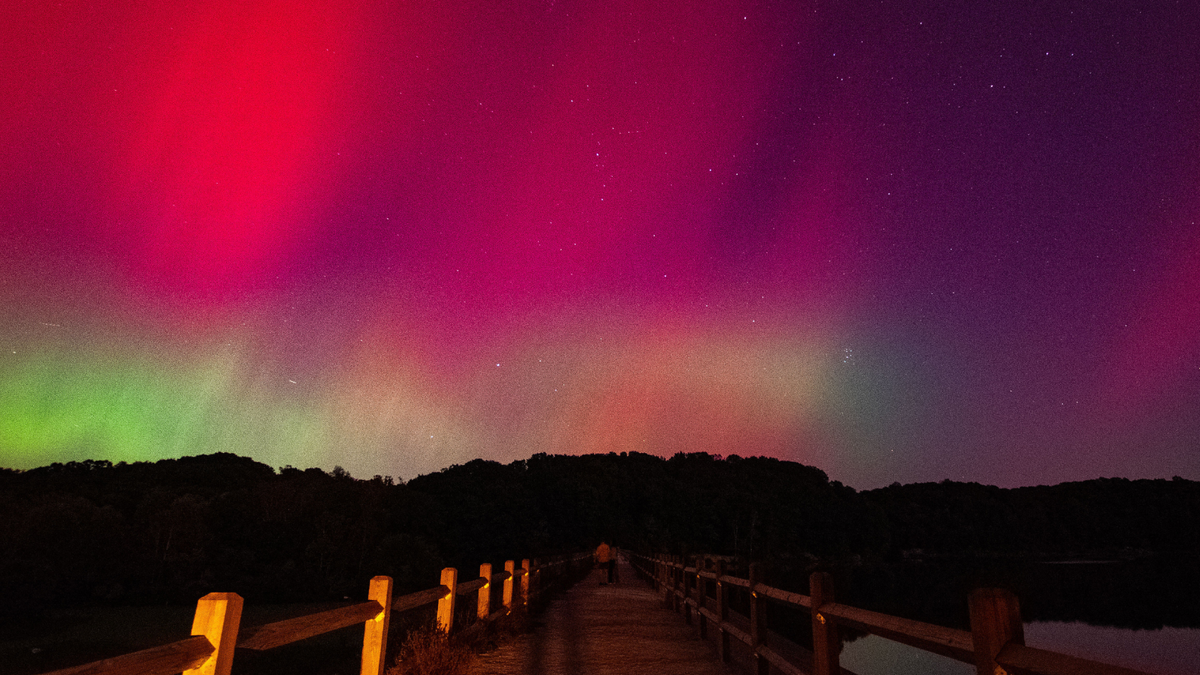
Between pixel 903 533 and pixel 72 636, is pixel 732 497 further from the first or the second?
pixel 72 636

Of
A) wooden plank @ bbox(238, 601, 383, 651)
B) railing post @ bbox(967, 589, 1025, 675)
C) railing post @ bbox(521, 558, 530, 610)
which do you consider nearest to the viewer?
railing post @ bbox(967, 589, 1025, 675)

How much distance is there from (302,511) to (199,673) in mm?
129789

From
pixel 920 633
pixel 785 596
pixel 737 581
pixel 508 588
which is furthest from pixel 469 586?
pixel 920 633

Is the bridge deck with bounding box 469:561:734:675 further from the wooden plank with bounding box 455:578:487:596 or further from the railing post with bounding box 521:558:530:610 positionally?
the wooden plank with bounding box 455:578:487:596

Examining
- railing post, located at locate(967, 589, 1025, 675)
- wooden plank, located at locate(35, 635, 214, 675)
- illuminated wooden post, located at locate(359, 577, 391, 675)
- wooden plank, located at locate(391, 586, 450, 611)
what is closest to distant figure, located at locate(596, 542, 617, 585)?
wooden plank, located at locate(391, 586, 450, 611)

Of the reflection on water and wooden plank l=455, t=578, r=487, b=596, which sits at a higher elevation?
wooden plank l=455, t=578, r=487, b=596

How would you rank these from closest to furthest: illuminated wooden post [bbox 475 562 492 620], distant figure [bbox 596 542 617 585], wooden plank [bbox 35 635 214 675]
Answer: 1. wooden plank [bbox 35 635 214 675]
2. illuminated wooden post [bbox 475 562 492 620]
3. distant figure [bbox 596 542 617 585]

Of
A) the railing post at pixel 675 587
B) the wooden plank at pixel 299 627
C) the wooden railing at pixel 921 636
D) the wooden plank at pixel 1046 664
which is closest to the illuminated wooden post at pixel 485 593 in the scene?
the wooden railing at pixel 921 636

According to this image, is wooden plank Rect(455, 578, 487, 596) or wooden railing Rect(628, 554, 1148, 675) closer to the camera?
wooden railing Rect(628, 554, 1148, 675)

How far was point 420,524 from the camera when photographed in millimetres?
121000

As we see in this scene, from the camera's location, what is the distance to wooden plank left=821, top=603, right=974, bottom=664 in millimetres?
3201

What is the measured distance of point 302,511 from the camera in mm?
120562

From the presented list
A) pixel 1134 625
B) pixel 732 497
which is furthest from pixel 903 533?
pixel 1134 625

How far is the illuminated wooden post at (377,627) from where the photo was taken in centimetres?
553
